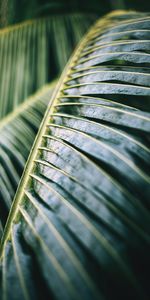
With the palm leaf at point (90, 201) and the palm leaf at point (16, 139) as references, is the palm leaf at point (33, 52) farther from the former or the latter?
the palm leaf at point (90, 201)

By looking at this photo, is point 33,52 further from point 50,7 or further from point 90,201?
point 90,201

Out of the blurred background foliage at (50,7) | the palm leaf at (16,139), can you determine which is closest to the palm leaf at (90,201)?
the palm leaf at (16,139)

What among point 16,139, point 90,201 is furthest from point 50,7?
point 90,201

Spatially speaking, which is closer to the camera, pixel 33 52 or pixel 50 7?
pixel 33 52

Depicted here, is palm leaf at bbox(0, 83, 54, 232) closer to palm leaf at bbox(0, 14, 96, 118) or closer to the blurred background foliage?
palm leaf at bbox(0, 14, 96, 118)

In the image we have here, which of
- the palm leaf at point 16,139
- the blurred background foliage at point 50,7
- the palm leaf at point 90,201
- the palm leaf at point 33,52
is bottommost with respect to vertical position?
the palm leaf at point 90,201
